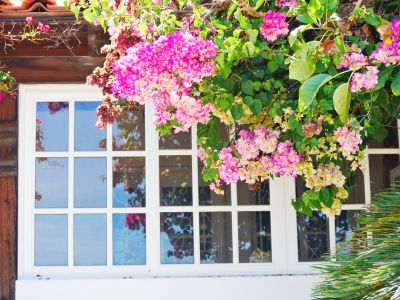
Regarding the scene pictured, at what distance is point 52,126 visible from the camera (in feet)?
16.2

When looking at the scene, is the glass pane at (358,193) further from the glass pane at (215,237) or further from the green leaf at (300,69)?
the green leaf at (300,69)

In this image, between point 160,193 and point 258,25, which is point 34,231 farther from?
point 258,25

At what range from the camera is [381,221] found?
3.36m

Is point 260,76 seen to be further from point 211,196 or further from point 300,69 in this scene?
point 211,196

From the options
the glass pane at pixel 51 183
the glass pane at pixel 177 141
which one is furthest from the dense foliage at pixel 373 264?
the glass pane at pixel 51 183

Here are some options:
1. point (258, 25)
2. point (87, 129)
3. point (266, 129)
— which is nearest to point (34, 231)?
point (87, 129)

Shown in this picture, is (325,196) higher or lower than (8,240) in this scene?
higher

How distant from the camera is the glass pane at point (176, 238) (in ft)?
15.9

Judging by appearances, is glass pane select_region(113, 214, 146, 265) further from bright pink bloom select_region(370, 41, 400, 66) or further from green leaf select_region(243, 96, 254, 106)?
bright pink bloom select_region(370, 41, 400, 66)

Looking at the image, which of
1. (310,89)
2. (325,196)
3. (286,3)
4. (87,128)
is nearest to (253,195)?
(325,196)

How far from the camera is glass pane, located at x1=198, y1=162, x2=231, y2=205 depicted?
4.91m

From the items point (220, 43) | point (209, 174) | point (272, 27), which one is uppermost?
point (272, 27)

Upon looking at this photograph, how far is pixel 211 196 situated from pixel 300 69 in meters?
2.03

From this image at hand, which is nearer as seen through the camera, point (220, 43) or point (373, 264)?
point (373, 264)
